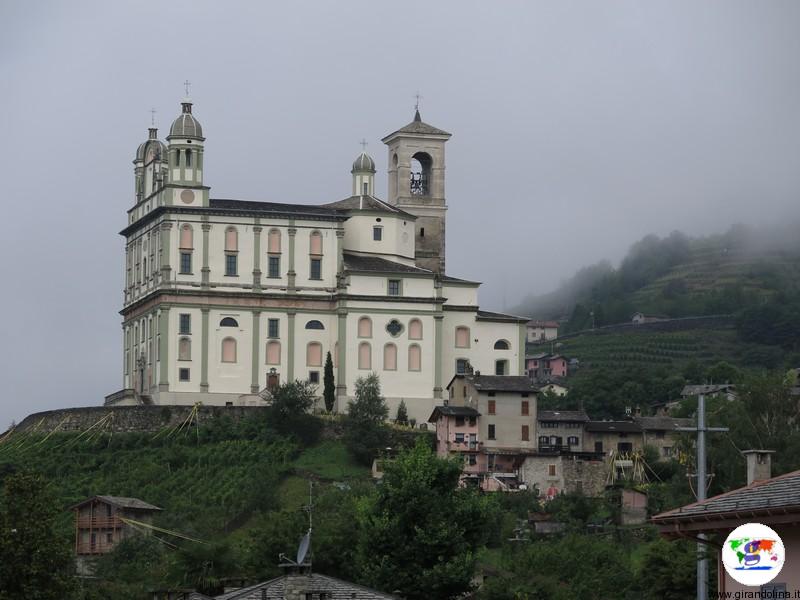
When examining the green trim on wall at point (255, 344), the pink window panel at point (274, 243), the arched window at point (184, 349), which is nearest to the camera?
the arched window at point (184, 349)

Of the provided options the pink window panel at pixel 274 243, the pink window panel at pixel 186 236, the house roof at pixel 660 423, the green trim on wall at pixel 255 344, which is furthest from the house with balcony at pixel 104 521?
the house roof at pixel 660 423

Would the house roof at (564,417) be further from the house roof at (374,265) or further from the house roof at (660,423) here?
the house roof at (374,265)

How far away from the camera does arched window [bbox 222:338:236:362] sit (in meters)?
106

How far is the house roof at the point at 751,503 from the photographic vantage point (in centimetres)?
2491

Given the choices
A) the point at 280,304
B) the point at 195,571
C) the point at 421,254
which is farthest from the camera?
the point at 421,254

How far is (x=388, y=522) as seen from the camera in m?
65.2

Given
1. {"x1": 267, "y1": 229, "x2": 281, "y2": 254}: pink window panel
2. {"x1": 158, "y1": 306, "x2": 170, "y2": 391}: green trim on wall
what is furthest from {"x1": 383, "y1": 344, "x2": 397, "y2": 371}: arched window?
{"x1": 158, "y1": 306, "x2": 170, "y2": 391}: green trim on wall

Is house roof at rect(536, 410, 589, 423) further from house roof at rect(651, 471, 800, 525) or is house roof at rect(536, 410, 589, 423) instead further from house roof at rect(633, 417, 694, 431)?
house roof at rect(651, 471, 800, 525)

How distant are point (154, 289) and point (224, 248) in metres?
4.21

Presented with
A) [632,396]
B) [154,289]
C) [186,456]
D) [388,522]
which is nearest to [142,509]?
[186,456]

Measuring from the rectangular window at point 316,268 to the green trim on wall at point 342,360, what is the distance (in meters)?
2.38

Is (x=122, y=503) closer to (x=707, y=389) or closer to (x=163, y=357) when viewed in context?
(x=163, y=357)

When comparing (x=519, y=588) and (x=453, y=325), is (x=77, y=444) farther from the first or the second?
(x=519, y=588)

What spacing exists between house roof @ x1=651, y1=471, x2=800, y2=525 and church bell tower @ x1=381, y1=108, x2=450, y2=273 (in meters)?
90.6
